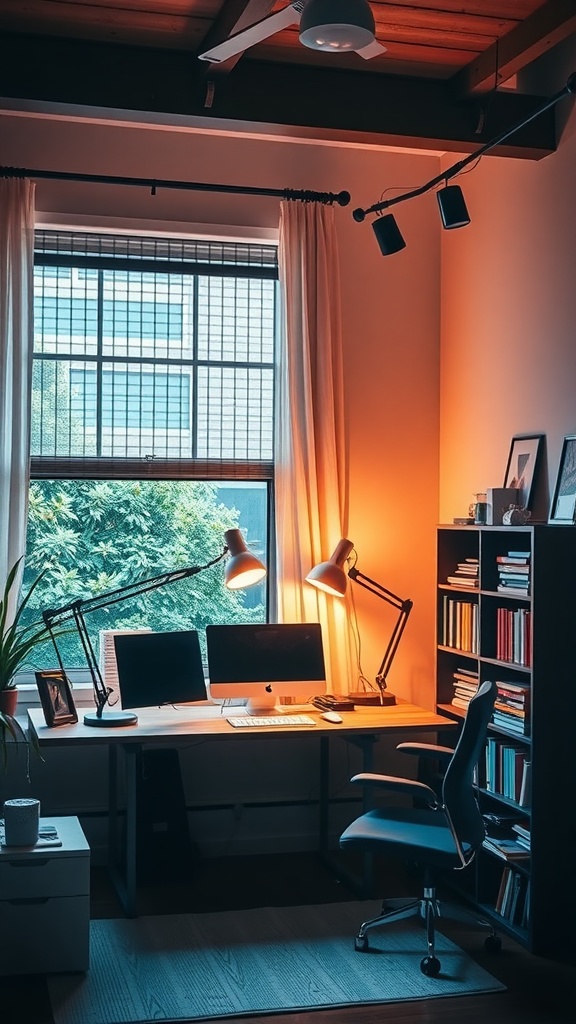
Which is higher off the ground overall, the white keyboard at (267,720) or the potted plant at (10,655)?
the potted plant at (10,655)

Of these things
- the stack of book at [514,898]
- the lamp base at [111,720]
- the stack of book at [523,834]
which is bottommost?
the stack of book at [514,898]

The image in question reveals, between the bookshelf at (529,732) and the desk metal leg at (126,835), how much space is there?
1.43 metres

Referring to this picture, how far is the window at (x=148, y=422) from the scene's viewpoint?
A: 16.2ft

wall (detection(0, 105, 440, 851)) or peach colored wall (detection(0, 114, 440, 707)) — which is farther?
peach colored wall (detection(0, 114, 440, 707))

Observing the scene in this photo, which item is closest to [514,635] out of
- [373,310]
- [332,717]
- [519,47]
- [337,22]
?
[332,717]

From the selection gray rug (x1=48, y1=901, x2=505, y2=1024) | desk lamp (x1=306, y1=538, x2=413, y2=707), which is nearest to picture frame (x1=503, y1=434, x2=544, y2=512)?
desk lamp (x1=306, y1=538, x2=413, y2=707)

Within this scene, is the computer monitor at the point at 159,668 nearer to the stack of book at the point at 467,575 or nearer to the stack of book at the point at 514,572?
the stack of book at the point at 467,575

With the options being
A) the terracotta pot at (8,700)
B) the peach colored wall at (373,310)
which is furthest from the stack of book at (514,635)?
the terracotta pot at (8,700)

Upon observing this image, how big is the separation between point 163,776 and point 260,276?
8.01ft

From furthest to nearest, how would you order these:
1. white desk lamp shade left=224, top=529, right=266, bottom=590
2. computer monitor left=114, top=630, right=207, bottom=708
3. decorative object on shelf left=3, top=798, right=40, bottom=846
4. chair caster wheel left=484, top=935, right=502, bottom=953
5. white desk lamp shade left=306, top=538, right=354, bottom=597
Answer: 1. white desk lamp shade left=306, top=538, right=354, bottom=597
2. white desk lamp shade left=224, top=529, right=266, bottom=590
3. computer monitor left=114, top=630, right=207, bottom=708
4. chair caster wheel left=484, top=935, right=502, bottom=953
5. decorative object on shelf left=3, top=798, right=40, bottom=846

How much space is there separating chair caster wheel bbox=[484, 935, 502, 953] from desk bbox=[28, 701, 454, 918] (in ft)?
2.12

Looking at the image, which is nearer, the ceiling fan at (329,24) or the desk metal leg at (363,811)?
the ceiling fan at (329,24)

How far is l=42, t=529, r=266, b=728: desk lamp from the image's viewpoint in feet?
14.4

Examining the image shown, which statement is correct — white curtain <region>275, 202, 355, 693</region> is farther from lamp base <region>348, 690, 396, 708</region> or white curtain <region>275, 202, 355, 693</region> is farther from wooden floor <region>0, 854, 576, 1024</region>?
wooden floor <region>0, 854, 576, 1024</region>
